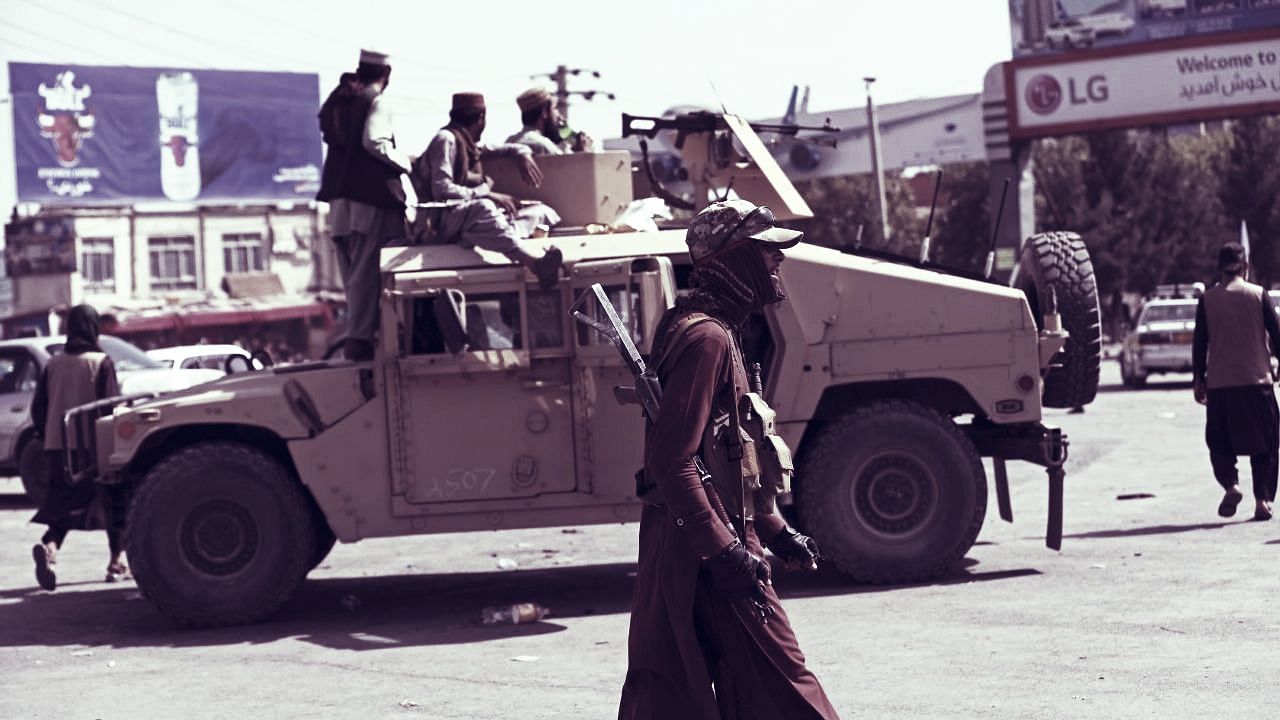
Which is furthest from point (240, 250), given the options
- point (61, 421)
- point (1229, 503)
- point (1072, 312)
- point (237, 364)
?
point (1072, 312)

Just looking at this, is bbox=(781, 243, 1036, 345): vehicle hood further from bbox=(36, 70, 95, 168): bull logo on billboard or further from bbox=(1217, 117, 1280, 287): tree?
bbox=(1217, 117, 1280, 287): tree

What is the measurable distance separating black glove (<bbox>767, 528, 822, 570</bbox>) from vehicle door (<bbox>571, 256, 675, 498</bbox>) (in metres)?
4.70

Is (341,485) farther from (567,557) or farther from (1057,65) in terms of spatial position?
(1057,65)

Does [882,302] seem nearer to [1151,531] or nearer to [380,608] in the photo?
[1151,531]

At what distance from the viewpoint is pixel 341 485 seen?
1021cm

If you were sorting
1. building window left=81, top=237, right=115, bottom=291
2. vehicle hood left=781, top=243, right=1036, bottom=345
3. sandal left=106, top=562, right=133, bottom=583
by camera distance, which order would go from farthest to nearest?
building window left=81, top=237, right=115, bottom=291 → sandal left=106, top=562, right=133, bottom=583 → vehicle hood left=781, top=243, right=1036, bottom=345

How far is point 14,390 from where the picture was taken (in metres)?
19.4

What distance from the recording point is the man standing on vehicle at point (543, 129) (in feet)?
37.2

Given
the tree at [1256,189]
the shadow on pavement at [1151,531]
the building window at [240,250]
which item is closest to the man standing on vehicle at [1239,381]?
the shadow on pavement at [1151,531]

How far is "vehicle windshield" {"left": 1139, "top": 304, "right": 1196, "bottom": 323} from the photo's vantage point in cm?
3188

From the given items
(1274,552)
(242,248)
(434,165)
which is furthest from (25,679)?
(242,248)

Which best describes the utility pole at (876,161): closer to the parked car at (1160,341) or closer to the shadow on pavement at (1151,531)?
the parked car at (1160,341)

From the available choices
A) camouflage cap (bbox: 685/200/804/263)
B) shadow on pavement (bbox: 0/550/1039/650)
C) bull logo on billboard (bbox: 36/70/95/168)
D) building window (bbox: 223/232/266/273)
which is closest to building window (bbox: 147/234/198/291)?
building window (bbox: 223/232/266/273)

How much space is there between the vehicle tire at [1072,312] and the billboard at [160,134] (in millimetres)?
54752
